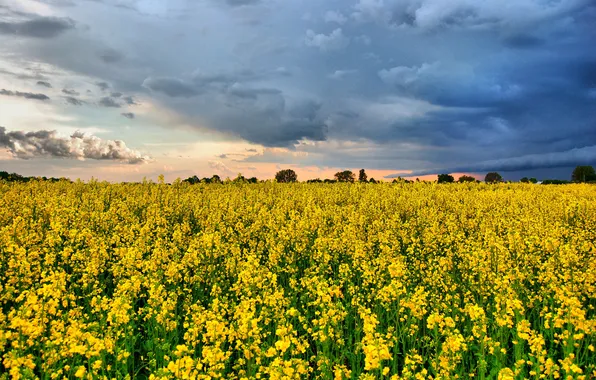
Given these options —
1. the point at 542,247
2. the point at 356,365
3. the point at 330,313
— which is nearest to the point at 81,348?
the point at 330,313

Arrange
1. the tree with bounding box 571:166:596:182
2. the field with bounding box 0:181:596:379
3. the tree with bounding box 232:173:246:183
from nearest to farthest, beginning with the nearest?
1. the field with bounding box 0:181:596:379
2. the tree with bounding box 232:173:246:183
3. the tree with bounding box 571:166:596:182

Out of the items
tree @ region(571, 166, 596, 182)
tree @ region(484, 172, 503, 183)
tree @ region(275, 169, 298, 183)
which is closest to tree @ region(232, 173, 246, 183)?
tree @ region(275, 169, 298, 183)

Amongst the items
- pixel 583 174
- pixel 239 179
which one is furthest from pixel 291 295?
pixel 583 174

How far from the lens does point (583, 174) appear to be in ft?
213

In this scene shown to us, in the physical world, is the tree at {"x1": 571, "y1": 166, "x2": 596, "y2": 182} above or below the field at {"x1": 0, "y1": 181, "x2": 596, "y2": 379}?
above

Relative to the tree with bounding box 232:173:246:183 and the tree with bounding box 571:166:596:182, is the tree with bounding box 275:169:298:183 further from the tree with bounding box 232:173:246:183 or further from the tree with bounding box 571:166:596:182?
the tree with bounding box 571:166:596:182

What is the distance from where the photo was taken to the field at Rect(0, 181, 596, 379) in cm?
517

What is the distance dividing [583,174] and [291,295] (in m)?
72.7

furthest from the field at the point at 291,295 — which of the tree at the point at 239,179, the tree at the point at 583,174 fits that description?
the tree at the point at 583,174

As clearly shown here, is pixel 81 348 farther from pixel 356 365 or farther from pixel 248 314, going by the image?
pixel 356 365

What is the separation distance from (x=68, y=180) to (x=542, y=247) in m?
29.7

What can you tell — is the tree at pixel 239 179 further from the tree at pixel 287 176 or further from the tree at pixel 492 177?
the tree at pixel 492 177

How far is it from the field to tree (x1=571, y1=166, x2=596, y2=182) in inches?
2150

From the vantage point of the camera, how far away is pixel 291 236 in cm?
1164
